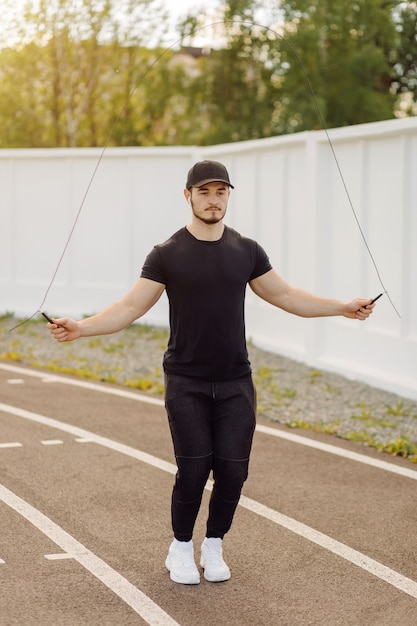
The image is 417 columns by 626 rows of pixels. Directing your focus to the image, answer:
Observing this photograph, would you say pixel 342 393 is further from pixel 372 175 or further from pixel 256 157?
pixel 256 157

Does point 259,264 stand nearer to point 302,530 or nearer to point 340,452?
point 302,530

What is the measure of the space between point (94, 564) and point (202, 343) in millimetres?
1290

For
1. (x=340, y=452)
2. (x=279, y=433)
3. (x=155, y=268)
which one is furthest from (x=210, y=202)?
(x=279, y=433)

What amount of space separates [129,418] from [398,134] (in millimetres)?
3560

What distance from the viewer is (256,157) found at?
13320mm

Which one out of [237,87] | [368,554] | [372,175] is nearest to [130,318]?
[368,554]

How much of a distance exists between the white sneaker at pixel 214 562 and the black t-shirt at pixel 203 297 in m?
0.84

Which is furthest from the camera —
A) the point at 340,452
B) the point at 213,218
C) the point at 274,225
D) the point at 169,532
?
the point at 274,225

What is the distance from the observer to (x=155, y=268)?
531 centimetres

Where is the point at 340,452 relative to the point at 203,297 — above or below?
below

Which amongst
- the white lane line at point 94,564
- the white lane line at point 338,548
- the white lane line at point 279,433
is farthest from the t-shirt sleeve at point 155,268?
the white lane line at point 279,433

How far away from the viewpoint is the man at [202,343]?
5258 millimetres

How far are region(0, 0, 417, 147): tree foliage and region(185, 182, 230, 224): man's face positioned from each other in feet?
84.3

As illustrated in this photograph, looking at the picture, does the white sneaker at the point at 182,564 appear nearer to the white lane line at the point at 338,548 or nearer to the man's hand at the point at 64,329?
the white lane line at the point at 338,548
